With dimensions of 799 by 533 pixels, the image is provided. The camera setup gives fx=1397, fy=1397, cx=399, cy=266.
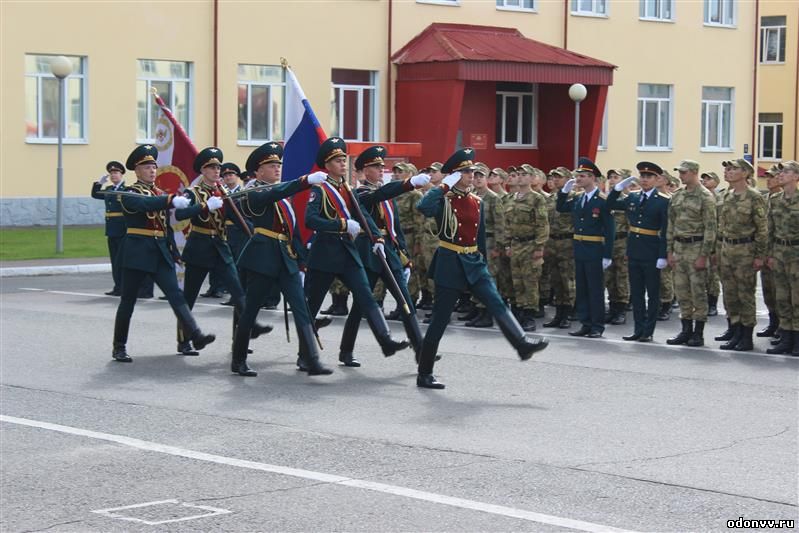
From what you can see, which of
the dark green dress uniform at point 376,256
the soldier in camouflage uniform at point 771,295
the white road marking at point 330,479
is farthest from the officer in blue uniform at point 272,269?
the soldier in camouflage uniform at point 771,295

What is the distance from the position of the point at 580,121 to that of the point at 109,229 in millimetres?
20818

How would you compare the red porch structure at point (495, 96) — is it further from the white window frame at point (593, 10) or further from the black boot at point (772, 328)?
the black boot at point (772, 328)

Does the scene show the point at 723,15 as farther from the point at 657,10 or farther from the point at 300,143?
the point at 300,143

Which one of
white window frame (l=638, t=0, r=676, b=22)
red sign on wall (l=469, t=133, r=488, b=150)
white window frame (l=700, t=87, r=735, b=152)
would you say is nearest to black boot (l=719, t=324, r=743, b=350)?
red sign on wall (l=469, t=133, r=488, b=150)

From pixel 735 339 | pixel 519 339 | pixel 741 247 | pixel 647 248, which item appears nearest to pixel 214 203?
pixel 519 339

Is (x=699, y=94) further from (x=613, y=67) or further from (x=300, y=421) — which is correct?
(x=300, y=421)

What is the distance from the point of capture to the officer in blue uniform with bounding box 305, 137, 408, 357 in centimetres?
1204

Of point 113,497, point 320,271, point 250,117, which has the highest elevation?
point 250,117

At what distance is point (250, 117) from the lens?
111 feet

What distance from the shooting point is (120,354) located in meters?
12.8

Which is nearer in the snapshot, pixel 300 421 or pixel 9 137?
pixel 300 421

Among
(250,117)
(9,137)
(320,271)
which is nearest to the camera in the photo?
(320,271)

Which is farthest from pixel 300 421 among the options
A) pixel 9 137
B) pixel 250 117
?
pixel 250 117

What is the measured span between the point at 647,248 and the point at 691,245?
0.53 metres
